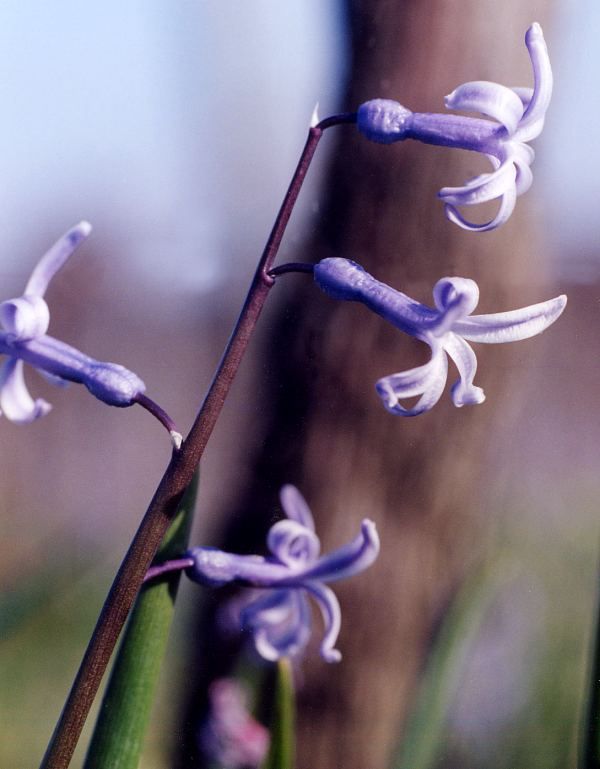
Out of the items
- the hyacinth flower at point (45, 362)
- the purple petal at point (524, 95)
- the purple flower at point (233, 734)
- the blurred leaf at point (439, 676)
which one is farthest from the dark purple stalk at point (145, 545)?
the purple flower at point (233, 734)

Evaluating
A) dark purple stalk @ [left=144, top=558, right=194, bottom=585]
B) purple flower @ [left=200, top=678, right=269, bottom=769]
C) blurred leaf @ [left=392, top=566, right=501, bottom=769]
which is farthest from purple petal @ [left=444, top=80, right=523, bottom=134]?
purple flower @ [left=200, top=678, right=269, bottom=769]

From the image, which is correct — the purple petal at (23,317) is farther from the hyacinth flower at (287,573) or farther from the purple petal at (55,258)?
the hyacinth flower at (287,573)

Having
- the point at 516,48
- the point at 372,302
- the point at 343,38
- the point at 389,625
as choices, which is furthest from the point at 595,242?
the point at 372,302

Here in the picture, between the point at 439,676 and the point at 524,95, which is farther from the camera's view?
the point at 439,676

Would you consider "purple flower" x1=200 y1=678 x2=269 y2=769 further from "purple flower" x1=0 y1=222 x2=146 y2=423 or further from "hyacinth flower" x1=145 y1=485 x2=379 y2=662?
"purple flower" x1=0 y1=222 x2=146 y2=423

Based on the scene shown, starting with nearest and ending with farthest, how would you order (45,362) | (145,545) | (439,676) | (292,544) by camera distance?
(145,545), (45,362), (292,544), (439,676)

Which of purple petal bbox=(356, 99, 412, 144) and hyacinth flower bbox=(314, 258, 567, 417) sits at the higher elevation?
purple petal bbox=(356, 99, 412, 144)

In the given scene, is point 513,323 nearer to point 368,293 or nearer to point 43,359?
point 368,293

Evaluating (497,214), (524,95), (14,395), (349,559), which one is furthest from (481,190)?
(14,395)
